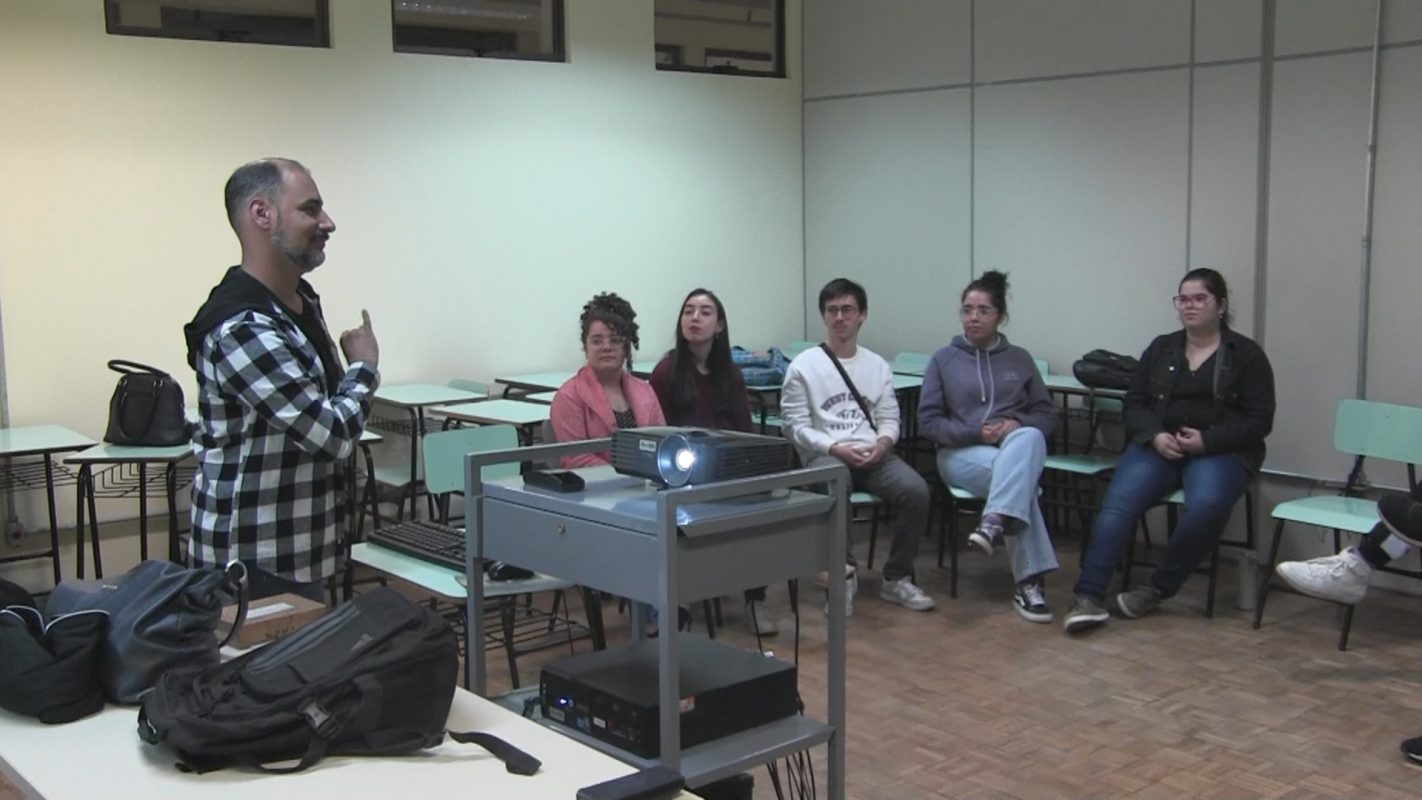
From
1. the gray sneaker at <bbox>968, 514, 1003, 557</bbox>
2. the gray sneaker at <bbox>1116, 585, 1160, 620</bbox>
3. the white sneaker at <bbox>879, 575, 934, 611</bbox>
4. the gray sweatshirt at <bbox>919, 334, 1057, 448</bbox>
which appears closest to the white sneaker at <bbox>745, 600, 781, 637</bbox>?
the white sneaker at <bbox>879, 575, 934, 611</bbox>

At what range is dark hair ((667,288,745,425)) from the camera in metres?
4.65

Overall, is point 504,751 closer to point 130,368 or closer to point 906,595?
point 906,595

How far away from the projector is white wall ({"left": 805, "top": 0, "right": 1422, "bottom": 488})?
3726 mm

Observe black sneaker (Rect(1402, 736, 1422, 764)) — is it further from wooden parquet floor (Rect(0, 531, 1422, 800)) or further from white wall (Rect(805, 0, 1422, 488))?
white wall (Rect(805, 0, 1422, 488))

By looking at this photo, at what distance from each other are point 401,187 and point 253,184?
3.52m

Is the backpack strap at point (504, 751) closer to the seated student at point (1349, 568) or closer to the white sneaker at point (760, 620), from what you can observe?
→ the white sneaker at point (760, 620)

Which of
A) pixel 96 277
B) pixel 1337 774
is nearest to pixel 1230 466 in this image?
pixel 1337 774

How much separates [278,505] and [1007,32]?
186 inches

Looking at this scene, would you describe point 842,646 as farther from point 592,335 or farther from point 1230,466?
point 1230,466

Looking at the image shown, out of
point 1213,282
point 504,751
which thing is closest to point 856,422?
point 1213,282

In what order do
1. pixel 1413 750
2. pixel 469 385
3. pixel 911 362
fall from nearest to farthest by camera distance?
pixel 1413 750
pixel 469 385
pixel 911 362

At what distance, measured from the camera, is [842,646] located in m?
2.42

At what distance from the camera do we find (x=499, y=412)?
Answer: 17.1ft

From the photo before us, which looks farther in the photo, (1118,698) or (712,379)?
(712,379)
